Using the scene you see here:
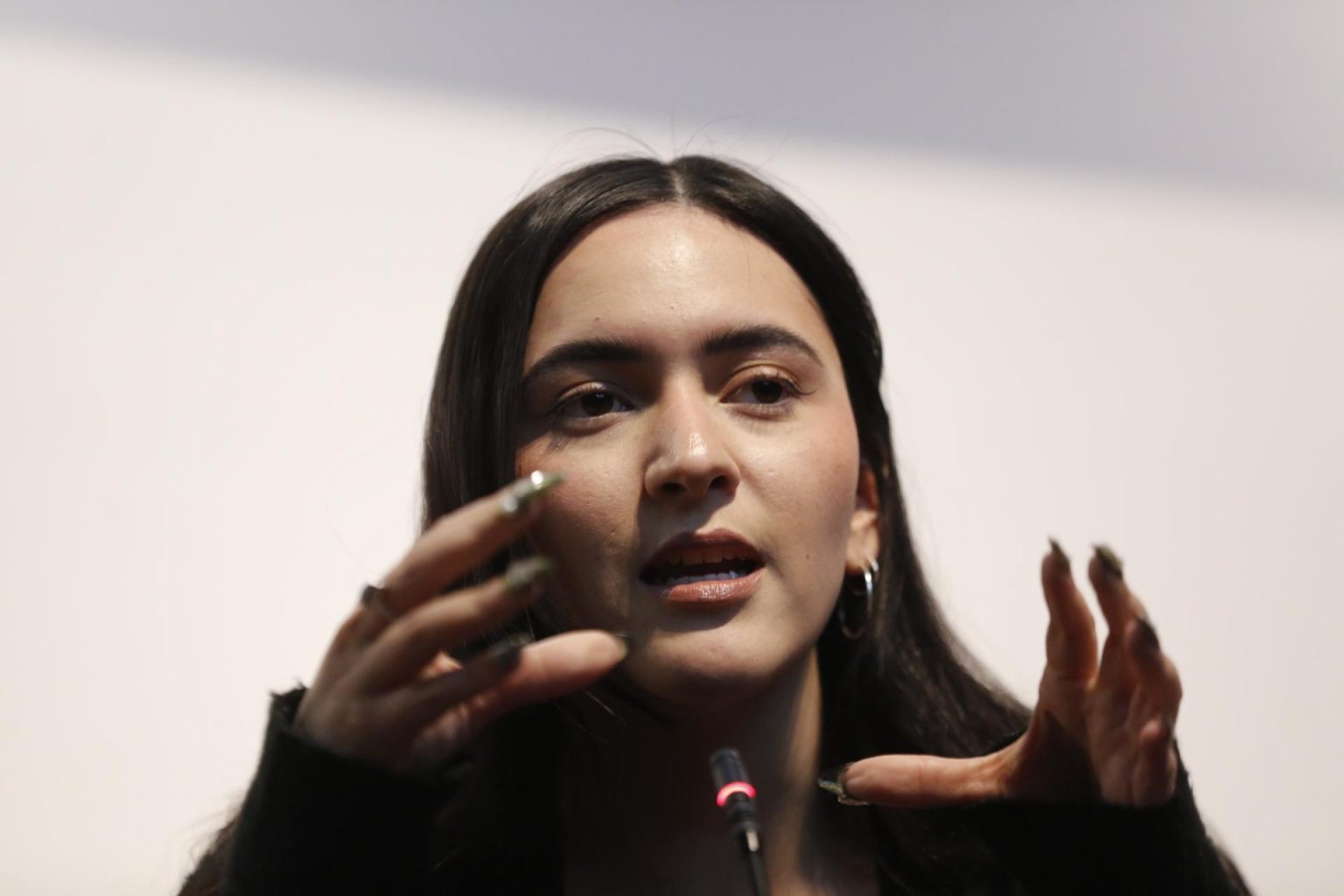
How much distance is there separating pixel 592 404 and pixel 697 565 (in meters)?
0.18

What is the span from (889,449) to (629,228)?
383mm

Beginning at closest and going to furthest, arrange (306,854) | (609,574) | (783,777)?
1. (306,854)
2. (609,574)
3. (783,777)

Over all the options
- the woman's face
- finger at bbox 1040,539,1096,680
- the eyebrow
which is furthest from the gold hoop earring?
finger at bbox 1040,539,1096,680

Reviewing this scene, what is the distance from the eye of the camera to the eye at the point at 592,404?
125 centimetres

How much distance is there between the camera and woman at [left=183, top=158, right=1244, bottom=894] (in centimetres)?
94

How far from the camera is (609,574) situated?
3.84ft

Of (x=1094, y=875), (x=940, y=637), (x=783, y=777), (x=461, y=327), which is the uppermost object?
(x=461, y=327)

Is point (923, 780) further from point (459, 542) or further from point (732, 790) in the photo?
point (459, 542)

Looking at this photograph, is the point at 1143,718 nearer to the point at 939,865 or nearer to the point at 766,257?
the point at 939,865

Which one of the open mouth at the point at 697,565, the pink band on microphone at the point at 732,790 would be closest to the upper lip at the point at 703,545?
the open mouth at the point at 697,565

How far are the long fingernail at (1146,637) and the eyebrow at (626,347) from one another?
0.47 meters

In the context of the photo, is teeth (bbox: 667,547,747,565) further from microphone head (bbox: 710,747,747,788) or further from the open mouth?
microphone head (bbox: 710,747,747,788)

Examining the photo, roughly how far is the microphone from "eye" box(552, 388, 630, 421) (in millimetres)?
377

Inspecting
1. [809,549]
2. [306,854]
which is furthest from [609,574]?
[306,854]
